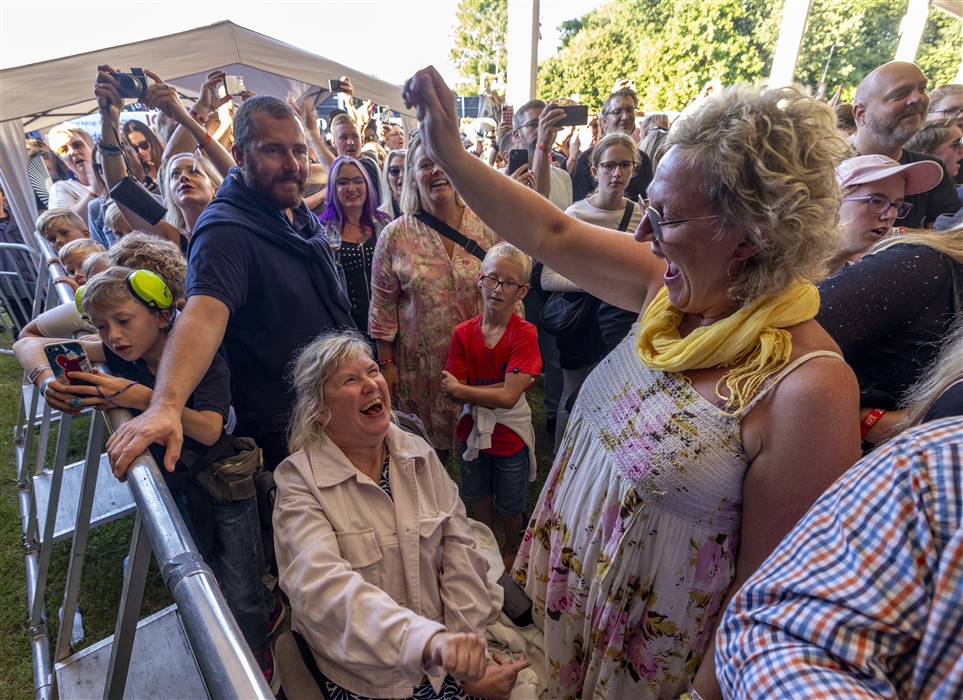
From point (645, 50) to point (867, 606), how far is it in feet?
96.1

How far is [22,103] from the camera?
5.69m

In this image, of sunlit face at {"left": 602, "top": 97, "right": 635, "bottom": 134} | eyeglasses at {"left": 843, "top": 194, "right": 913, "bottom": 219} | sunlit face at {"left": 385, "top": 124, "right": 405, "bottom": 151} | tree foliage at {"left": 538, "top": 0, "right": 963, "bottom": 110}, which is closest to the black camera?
sunlit face at {"left": 602, "top": 97, "right": 635, "bottom": 134}

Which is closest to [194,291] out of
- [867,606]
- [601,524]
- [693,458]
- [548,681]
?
[601,524]

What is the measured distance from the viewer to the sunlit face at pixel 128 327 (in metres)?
1.73

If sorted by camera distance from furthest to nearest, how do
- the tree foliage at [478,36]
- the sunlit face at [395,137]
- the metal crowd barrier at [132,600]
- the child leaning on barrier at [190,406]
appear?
the tree foliage at [478,36], the sunlit face at [395,137], the child leaning on barrier at [190,406], the metal crowd barrier at [132,600]

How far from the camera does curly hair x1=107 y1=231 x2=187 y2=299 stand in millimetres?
1981

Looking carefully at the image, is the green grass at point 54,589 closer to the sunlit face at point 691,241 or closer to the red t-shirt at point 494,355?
the red t-shirt at point 494,355

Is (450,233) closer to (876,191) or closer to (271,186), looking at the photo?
(271,186)

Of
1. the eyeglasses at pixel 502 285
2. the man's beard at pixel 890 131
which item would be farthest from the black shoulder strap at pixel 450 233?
the man's beard at pixel 890 131

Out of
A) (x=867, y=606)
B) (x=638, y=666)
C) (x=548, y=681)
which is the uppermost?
(x=867, y=606)

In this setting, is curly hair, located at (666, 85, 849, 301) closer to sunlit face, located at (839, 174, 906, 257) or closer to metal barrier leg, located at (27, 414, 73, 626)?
sunlit face, located at (839, 174, 906, 257)

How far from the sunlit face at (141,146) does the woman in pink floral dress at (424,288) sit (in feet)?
13.7

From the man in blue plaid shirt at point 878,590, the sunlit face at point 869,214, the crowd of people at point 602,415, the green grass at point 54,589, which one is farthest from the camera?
the green grass at point 54,589

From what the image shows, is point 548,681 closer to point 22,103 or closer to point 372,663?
point 372,663
